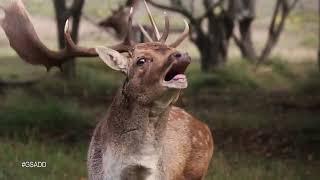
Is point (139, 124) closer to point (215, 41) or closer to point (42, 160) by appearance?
point (42, 160)

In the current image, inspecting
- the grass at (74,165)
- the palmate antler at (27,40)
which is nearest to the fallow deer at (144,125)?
the palmate antler at (27,40)

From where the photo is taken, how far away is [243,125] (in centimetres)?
1534

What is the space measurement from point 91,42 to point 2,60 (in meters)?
3.64

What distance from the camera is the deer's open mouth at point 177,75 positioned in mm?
6016

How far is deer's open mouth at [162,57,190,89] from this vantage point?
19.7ft

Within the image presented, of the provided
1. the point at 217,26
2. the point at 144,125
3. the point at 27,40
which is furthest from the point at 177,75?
the point at 217,26

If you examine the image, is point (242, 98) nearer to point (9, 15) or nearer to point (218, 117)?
point (218, 117)

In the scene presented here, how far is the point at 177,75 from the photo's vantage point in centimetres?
614

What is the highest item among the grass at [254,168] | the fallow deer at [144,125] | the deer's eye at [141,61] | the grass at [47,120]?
the deer's eye at [141,61]

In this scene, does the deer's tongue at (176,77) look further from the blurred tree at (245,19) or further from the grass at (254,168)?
the blurred tree at (245,19)

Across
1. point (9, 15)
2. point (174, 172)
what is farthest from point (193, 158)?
point (9, 15)

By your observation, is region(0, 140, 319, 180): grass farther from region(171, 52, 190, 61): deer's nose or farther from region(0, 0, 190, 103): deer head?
region(171, 52, 190, 61): deer's nose

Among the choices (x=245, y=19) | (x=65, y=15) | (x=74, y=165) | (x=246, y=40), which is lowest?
(x=246, y=40)

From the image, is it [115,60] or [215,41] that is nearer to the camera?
[115,60]
